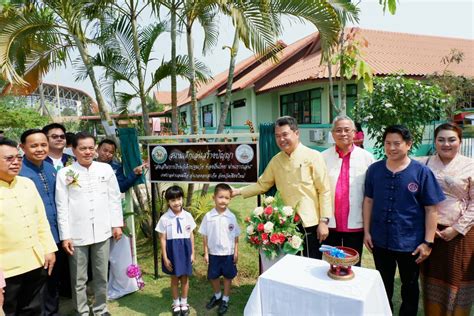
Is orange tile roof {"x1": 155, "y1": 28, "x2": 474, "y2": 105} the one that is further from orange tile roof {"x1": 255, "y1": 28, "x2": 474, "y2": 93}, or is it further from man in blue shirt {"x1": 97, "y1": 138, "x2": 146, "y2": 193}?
man in blue shirt {"x1": 97, "y1": 138, "x2": 146, "y2": 193}

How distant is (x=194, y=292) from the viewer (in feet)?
12.1

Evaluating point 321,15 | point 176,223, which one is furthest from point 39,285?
point 321,15

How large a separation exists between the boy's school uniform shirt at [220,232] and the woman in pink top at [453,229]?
1.76 meters

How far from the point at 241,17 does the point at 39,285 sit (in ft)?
11.1

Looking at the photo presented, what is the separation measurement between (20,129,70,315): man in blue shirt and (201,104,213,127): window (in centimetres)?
1972

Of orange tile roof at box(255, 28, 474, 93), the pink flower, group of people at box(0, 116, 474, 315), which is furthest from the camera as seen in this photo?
orange tile roof at box(255, 28, 474, 93)

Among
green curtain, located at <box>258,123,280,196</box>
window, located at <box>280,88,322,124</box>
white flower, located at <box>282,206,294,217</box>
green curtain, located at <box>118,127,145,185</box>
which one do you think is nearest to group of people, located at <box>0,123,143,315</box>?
green curtain, located at <box>118,127,145,185</box>

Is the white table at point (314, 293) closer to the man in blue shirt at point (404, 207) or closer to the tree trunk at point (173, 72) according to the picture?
the man in blue shirt at point (404, 207)

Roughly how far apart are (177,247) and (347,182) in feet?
5.83

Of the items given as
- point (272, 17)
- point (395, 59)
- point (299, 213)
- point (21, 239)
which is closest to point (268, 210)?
point (299, 213)

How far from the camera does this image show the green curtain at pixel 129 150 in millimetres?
3852

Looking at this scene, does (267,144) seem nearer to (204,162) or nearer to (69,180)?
(204,162)

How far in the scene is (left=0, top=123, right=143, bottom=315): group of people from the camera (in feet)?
7.80

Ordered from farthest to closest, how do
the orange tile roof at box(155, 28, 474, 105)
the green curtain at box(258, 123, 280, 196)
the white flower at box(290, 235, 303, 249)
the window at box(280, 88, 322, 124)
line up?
the window at box(280, 88, 322, 124)
the orange tile roof at box(155, 28, 474, 105)
the green curtain at box(258, 123, 280, 196)
the white flower at box(290, 235, 303, 249)
